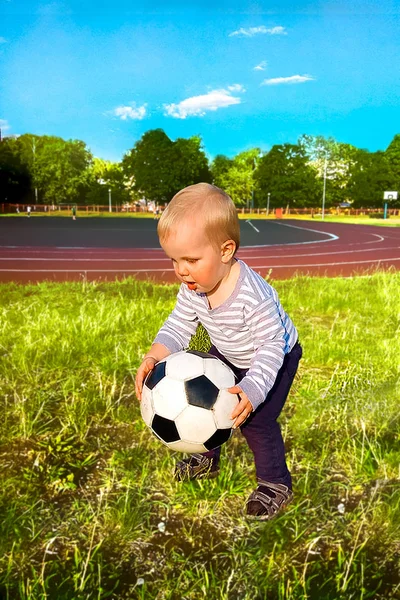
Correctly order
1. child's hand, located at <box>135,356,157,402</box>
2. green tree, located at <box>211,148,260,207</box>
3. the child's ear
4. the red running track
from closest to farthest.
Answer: the child's ear < child's hand, located at <box>135,356,157,402</box> < the red running track < green tree, located at <box>211,148,260,207</box>

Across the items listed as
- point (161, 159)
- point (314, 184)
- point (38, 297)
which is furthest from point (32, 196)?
point (38, 297)

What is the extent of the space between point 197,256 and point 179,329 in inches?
25.0

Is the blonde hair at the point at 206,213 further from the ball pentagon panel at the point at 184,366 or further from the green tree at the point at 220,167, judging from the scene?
the green tree at the point at 220,167

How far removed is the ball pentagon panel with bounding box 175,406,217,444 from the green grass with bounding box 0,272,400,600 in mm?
316

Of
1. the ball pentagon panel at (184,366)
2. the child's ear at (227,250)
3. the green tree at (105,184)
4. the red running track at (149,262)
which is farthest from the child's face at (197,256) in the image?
the green tree at (105,184)

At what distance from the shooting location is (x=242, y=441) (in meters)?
2.81

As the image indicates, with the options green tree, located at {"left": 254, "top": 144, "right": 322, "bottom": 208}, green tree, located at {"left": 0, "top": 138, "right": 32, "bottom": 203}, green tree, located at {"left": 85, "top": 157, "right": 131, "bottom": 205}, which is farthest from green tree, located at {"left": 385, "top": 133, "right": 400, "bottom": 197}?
green tree, located at {"left": 0, "top": 138, "right": 32, "bottom": 203}

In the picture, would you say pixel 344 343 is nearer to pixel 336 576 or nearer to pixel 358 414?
pixel 358 414

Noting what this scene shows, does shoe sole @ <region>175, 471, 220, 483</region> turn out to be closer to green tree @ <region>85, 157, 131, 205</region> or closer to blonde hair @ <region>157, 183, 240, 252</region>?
blonde hair @ <region>157, 183, 240, 252</region>

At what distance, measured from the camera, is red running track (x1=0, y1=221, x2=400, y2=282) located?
31.8 ft

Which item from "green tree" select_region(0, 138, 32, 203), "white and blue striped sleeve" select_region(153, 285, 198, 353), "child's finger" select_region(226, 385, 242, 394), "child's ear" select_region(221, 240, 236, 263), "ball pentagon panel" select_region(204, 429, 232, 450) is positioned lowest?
"ball pentagon panel" select_region(204, 429, 232, 450)

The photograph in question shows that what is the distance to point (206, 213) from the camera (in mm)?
1960

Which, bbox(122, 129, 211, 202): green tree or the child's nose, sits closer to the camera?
the child's nose

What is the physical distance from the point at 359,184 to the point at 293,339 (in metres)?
72.1
